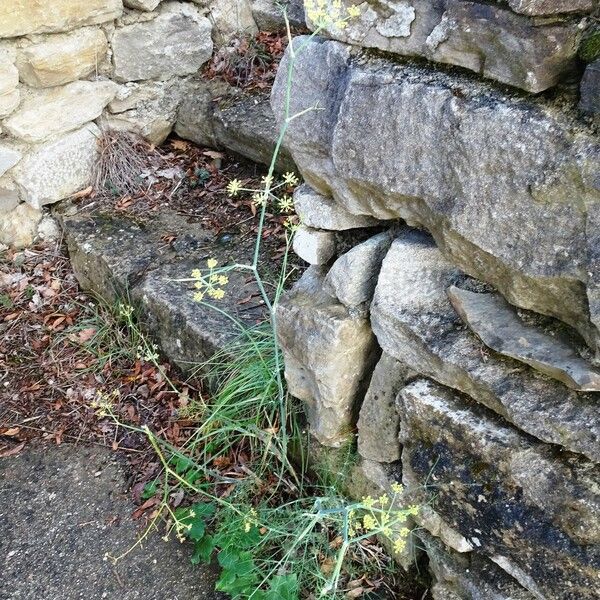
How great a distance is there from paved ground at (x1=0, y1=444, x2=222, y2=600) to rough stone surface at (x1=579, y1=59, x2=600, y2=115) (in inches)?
70.9

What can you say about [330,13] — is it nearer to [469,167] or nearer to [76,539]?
[469,167]

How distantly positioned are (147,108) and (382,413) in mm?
2350

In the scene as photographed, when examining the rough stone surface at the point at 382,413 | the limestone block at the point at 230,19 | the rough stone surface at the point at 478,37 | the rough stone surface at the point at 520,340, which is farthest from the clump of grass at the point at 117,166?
the rough stone surface at the point at 520,340

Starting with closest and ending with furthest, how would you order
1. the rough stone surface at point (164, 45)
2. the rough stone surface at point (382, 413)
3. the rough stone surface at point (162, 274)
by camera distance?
the rough stone surface at point (382, 413) → the rough stone surface at point (162, 274) → the rough stone surface at point (164, 45)

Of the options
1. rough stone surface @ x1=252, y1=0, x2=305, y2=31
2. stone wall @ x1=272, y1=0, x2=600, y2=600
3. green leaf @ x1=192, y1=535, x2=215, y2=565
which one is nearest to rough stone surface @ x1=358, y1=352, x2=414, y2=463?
stone wall @ x1=272, y1=0, x2=600, y2=600

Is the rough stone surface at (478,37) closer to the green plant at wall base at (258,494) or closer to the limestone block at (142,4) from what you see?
the green plant at wall base at (258,494)

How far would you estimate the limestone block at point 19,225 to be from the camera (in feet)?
11.4

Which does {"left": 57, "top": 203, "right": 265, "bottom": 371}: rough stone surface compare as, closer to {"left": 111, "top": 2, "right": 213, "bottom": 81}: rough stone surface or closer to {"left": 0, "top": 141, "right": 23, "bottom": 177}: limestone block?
{"left": 0, "top": 141, "right": 23, "bottom": 177}: limestone block

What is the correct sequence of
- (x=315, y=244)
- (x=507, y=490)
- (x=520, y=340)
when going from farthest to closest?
1. (x=315, y=244)
2. (x=507, y=490)
3. (x=520, y=340)

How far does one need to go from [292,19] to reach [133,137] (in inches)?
38.8

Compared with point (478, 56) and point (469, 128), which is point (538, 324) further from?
point (478, 56)

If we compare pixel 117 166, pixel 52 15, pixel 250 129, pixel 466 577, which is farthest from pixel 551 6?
pixel 117 166

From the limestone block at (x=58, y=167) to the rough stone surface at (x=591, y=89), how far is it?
2.70m

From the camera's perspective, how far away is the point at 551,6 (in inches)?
52.4
